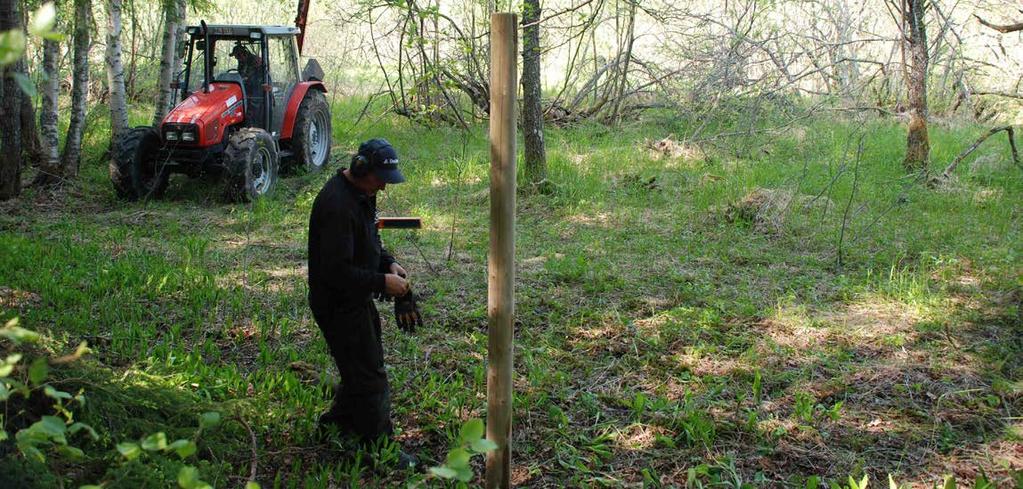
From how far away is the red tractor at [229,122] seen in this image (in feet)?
31.5

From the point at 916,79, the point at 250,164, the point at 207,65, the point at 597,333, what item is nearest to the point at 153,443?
the point at 597,333

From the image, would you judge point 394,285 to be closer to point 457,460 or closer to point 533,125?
point 457,460

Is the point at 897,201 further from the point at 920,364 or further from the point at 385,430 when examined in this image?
the point at 385,430

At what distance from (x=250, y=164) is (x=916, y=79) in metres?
8.71

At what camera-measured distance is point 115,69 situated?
10625 millimetres

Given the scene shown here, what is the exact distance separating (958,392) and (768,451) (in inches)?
53.8

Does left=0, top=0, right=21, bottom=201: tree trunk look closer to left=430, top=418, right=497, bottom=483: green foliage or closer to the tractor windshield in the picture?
the tractor windshield

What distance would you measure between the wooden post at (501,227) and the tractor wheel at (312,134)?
355 inches

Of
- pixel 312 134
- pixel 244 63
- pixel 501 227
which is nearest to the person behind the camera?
pixel 501 227

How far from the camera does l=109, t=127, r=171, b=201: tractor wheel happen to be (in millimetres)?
9555

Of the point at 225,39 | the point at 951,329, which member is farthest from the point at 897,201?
the point at 225,39

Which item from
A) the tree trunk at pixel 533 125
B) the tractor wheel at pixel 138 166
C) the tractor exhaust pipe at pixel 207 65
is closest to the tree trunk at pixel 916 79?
the tree trunk at pixel 533 125

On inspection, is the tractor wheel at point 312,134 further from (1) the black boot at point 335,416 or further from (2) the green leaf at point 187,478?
(2) the green leaf at point 187,478

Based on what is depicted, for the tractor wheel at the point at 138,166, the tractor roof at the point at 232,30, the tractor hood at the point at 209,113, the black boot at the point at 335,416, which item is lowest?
the black boot at the point at 335,416
